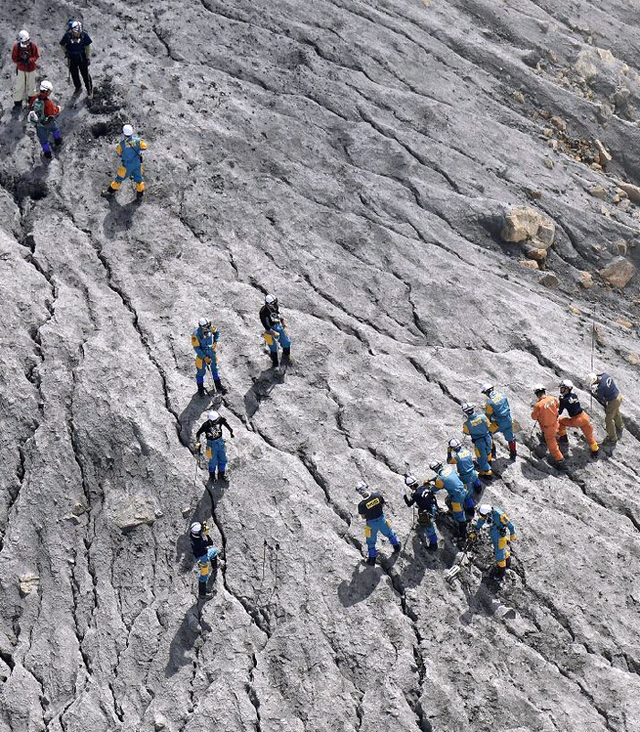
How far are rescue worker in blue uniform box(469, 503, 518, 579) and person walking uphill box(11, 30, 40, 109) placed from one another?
51.7 ft

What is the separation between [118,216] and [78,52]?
4.58 metres

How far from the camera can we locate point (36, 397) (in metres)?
18.6

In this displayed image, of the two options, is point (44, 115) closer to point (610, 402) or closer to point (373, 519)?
point (373, 519)

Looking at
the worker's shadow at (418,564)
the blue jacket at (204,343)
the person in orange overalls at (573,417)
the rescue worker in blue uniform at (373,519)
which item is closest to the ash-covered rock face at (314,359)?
the worker's shadow at (418,564)

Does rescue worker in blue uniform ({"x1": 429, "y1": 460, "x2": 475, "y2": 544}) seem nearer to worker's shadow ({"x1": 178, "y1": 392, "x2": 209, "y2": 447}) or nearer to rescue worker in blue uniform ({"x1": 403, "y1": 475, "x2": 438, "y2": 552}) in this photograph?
rescue worker in blue uniform ({"x1": 403, "y1": 475, "x2": 438, "y2": 552})

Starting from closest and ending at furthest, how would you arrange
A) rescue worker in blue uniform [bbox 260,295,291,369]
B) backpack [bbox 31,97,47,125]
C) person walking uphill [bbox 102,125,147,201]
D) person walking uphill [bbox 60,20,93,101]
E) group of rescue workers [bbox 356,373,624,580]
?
group of rescue workers [bbox 356,373,624,580] < rescue worker in blue uniform [bbox 260,295,291,369] < person walking uphill [bbox 102,125,147,201] < backpack [bbox 31,97,47,125] < person walking uphill [bbox 60,20,93,101]

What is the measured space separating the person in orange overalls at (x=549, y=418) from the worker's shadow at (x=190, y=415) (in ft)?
21.6

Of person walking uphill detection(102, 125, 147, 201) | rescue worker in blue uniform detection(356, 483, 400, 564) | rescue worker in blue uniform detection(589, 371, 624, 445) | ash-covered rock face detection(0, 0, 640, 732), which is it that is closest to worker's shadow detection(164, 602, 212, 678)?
ash-covered rock face detection(0, 0, 640, 732)

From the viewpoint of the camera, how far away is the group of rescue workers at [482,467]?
15.8m

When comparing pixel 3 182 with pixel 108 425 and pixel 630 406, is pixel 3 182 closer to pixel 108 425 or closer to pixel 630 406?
pixel 108 425

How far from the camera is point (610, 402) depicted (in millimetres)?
18547

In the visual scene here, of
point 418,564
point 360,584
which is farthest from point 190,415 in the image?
point 418,564

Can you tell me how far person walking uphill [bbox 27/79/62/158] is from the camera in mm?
21797

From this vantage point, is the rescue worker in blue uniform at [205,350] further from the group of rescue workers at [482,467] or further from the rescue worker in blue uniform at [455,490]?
the rescue worker in blue uniform at [455,490]
